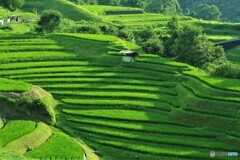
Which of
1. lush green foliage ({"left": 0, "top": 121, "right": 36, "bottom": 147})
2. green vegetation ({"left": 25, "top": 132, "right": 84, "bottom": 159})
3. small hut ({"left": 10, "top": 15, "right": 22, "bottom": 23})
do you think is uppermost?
small hut ({"left": 10, "top": 15, "right": 22, "bottom": 23})

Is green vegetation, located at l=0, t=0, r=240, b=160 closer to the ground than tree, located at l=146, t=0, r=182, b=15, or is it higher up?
closer to the ground

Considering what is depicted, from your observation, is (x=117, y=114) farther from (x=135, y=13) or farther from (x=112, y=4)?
(x=112, y=4)

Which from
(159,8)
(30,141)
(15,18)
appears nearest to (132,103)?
(30,141)

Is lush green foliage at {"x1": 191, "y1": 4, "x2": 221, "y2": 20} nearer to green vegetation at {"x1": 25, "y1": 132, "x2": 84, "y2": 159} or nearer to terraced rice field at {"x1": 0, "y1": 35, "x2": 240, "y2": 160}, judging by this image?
terraced rice field at {"x1": 0, "y1": 35, "x2": 240, "y2": 160}

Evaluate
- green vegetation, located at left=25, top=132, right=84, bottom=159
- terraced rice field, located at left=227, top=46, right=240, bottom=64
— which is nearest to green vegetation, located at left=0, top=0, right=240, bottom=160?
green vegetation, located at left=25, top=132, right=84, bottom=159

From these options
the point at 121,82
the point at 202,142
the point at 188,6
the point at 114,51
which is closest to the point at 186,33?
the point at 114,51

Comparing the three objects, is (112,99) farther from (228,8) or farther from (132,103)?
(228,8)

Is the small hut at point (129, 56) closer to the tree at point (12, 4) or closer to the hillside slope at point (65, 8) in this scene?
the hillside slope at point (65, 8)
